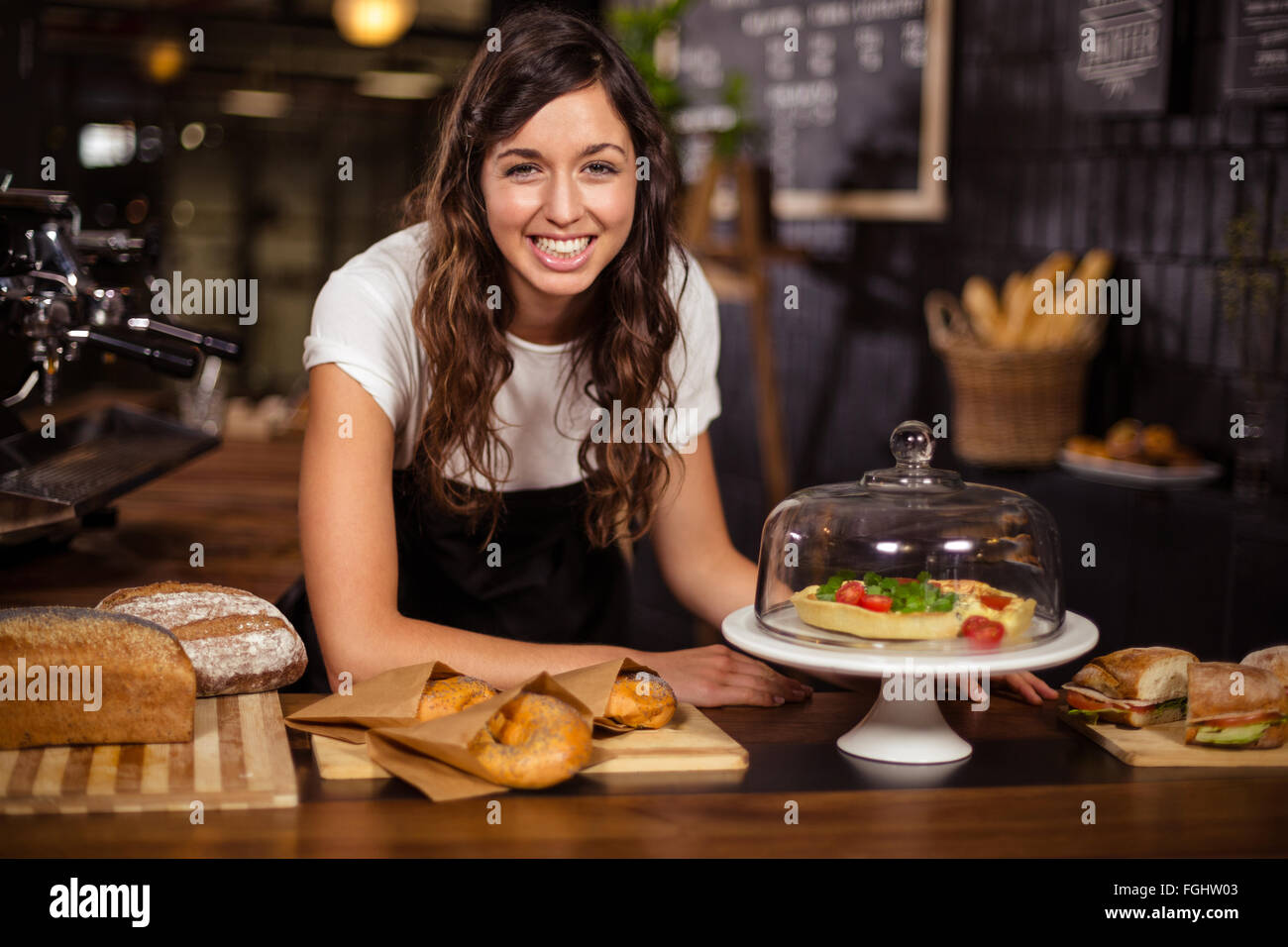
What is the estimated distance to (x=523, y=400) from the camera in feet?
5.99

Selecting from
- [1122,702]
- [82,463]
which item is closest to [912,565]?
[1122,702]

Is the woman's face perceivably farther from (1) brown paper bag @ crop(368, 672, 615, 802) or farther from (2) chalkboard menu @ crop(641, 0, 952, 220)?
(2) chalkboard menu @ crop(641, 0, 952, 220)

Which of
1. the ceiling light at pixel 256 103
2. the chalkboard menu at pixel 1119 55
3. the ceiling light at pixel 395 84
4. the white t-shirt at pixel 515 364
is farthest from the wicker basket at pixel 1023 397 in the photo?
the ceiling light at pixel 256 103

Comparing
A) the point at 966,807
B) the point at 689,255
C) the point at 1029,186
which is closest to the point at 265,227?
the point at 1029,186

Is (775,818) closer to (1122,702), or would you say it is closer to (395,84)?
(1122,702)

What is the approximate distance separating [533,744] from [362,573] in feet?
1.51

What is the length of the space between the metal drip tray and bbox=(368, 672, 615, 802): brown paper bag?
70 centimetres

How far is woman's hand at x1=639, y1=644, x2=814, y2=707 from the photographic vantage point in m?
1.33

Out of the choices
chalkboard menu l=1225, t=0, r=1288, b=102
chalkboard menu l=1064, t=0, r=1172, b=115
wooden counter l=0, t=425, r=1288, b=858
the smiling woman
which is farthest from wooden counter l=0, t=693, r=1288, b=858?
chalkboard menu l=1064, t=0, r=1172, b=115

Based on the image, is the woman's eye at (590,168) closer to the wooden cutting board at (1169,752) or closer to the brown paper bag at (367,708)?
the brown paper bag at (367,708)

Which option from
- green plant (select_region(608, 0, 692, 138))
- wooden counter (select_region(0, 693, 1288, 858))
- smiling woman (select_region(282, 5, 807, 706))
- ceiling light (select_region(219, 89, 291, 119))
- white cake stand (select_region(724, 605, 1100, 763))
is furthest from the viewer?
ceiling light (select_region(219, 89, 291, 119))
